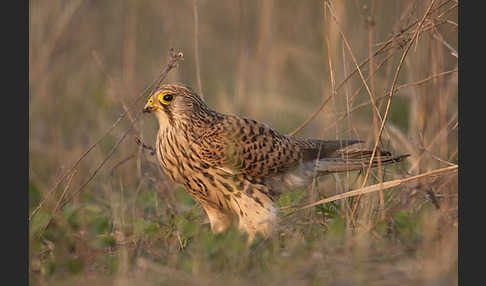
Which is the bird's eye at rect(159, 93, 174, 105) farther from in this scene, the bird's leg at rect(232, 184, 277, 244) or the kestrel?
the bird's leg at rect(232, 184, 277, 244)

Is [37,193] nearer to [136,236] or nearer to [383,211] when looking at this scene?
[136,236]

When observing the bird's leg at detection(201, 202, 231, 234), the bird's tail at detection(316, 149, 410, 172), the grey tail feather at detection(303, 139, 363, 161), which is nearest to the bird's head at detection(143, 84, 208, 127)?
the bird's leg at detection(201, 202, 231, 234)

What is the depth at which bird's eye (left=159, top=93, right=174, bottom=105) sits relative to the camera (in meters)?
4.75

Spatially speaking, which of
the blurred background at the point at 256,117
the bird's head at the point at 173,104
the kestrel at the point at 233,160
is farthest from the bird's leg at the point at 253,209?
the bird's head at the point at 173,104

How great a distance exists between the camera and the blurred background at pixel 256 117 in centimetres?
359

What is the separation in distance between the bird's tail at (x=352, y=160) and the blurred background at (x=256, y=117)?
0.17 m

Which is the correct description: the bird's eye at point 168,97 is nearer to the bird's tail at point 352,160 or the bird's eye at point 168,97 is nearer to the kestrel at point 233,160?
the kestrel at point 233,160

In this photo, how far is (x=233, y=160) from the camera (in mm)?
4641

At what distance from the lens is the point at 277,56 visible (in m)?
8.16

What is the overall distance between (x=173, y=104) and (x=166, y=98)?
0.25 feet

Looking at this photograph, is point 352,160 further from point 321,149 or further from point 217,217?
point 217,217

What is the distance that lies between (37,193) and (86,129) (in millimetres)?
1546

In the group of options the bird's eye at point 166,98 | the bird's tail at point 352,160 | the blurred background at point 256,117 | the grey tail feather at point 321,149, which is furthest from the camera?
the grey tail feather at point 321,149
